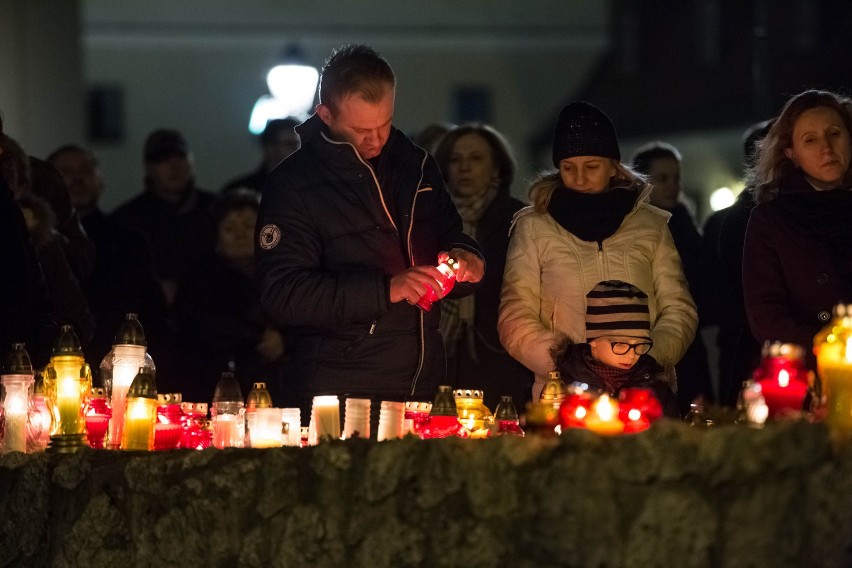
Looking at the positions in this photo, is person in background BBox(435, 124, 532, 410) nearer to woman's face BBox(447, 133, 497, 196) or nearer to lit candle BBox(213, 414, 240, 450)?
woman's face BBox(447, 133, 497, 196)

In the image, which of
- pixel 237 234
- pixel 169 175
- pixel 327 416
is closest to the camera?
pixel 327 416

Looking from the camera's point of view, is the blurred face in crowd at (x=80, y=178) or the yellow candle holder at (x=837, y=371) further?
the blurred face in crowd at (x=80, y=178)

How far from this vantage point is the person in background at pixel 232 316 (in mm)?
9219

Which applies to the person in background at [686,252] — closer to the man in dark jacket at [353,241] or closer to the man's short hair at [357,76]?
the man in dark jacket at [353,241]

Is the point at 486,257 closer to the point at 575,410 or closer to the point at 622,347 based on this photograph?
the point at 622,347

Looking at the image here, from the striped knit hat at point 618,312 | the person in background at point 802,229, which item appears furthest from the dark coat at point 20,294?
the person in background at point 802,229

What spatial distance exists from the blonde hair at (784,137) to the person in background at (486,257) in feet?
4.34

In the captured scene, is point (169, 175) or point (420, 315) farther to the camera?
point (169, 175)

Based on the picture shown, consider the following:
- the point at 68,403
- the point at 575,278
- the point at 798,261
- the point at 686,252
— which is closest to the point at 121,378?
the point at 68,403

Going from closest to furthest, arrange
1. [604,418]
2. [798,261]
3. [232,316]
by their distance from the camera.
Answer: [604,418]
[798,261]
[232,316]

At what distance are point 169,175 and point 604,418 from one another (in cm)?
615

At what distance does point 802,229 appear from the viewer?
6.57 m

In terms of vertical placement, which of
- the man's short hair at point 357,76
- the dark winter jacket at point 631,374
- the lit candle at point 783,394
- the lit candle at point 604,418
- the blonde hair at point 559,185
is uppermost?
the man's short hair at point 357,76

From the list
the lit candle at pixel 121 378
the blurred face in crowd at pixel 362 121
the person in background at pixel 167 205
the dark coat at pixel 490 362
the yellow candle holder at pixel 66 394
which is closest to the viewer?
the yellow candle holder at pixel 66 394
